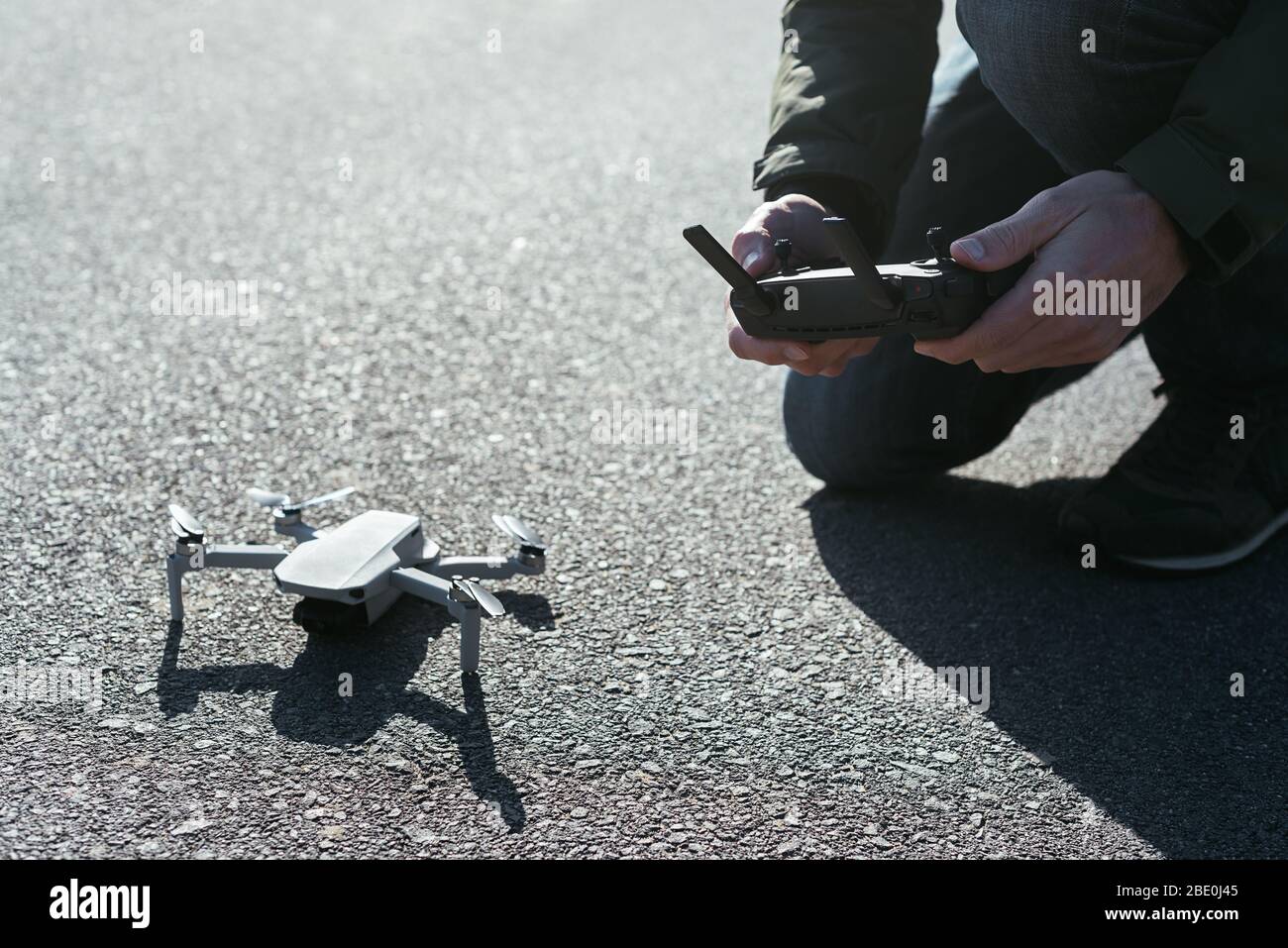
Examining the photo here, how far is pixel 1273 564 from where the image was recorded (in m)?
2.11

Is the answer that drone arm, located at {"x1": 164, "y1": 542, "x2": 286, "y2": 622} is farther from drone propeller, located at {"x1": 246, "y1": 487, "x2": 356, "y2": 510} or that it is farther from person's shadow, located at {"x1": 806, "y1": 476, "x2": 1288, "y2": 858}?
person's shadow, located at {"x1": 806, "y1": 476, "x2": 1288, "y2": 858}

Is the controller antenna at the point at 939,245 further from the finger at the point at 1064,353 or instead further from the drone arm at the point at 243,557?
the drone arm at the point at 243,557

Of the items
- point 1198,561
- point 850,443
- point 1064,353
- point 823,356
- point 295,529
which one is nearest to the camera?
point 1064,353

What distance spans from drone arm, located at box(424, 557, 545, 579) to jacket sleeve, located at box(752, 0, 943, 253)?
671 millimetres

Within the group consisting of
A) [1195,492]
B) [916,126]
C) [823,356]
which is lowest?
[1195,492]

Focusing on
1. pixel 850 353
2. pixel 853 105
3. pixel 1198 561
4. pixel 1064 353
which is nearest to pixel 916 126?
pixel 853 105

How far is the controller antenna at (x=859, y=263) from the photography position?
1451 mm

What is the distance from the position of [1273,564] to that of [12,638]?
1.83 metres

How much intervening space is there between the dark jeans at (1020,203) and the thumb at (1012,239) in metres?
0.30

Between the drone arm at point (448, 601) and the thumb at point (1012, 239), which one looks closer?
the thumb at point (1012, 239)

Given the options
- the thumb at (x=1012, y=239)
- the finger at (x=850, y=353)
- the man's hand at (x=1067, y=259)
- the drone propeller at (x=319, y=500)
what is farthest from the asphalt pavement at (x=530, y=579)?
the thumb at (x=1012, y=239)

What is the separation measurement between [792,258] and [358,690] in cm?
81

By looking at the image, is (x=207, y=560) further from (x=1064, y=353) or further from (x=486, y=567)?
(x=1064, y=353)

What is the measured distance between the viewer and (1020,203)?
87.6 inches
